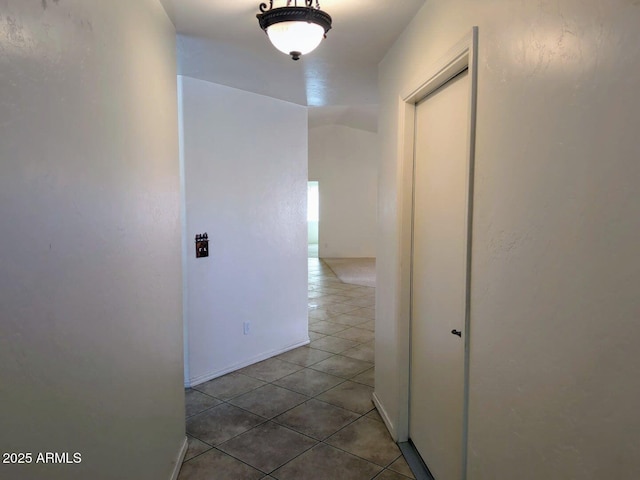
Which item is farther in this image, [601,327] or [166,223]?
[166,223]

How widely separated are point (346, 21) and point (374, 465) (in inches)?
98.2

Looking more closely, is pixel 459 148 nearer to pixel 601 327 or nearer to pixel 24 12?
pixel 601 327

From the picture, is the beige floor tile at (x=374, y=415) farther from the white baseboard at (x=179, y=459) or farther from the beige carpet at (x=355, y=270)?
the beige carpet at (x=355, y=270)

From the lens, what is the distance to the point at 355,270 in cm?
929

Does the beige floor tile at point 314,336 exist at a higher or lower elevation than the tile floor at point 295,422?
higher

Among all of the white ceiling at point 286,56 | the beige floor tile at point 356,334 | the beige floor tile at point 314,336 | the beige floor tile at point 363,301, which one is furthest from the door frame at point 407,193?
the beige floor tile at point 363,301

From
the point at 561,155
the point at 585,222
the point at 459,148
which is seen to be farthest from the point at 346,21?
the point at 585,222

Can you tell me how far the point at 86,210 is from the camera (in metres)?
1.20

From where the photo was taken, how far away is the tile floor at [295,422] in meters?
2.31

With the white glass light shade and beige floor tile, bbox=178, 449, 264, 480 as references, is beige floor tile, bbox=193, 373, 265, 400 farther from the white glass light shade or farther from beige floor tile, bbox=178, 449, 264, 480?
the white glass light shade

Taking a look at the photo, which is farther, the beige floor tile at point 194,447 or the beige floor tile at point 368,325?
the beige floor tile at point 368,325

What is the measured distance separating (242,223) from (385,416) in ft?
6.55

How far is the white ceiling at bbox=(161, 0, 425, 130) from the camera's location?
2111 millimetres

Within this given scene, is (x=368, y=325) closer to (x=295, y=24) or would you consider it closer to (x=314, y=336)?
(x=314, y=336)
